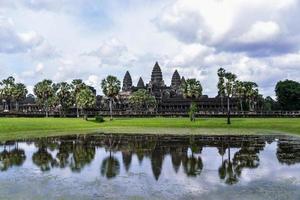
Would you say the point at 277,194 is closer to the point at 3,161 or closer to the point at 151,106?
the point at 3,161

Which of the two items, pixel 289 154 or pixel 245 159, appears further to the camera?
pixel 289 154

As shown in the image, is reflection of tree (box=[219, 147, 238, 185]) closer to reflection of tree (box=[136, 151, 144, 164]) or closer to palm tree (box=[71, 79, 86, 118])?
reflection of tree (box=[136, 151, 144, 164])

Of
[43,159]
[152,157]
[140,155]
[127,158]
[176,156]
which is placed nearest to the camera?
[43,159]

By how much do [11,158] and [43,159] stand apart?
3.32 m

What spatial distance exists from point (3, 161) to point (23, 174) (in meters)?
8.96

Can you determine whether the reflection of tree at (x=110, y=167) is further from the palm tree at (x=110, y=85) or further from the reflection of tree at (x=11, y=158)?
the palm tree at (x=110, y=85)

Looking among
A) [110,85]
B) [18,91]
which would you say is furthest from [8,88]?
[110,85]

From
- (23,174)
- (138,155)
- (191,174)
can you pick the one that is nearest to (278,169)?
(191,174)

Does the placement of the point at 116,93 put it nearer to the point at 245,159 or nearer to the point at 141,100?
the point at 141,100

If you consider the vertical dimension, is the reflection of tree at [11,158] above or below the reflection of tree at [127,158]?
above

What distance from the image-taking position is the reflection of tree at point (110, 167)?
31.2 meters

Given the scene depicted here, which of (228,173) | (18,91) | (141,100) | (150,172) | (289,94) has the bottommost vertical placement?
(228,173)

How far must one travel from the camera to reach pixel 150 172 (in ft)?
105

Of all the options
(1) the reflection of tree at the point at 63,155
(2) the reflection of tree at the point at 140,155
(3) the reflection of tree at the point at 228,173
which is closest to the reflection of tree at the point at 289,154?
(3) the reflection of tree at the point at 228,173
